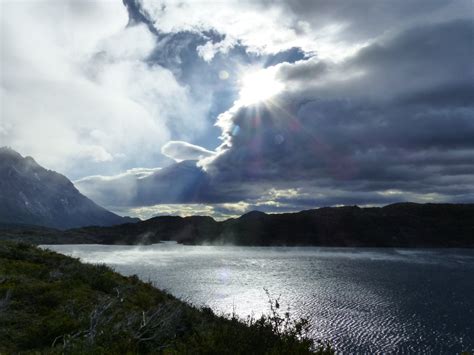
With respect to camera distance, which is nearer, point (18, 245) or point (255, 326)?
point (255, 326)

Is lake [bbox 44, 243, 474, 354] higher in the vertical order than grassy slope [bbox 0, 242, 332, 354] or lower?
lower

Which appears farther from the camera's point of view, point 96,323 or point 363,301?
point 363,301

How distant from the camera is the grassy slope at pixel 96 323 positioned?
8.70 m

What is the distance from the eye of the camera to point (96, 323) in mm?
10312

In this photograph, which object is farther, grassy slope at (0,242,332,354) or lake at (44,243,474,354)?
lake at (44,243,474,354)

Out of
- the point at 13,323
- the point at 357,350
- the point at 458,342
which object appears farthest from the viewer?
the point at 458,342

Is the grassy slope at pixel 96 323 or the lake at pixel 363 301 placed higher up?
the grassy slope at pixel 96 323

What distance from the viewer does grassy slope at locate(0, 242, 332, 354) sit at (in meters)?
8.70

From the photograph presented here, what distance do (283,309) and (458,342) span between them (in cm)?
2169

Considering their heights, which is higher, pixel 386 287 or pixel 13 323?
pixel 13 323

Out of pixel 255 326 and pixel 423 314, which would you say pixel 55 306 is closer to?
pixel 255 326

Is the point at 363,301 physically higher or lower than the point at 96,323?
lower

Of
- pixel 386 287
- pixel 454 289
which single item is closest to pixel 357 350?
pixel 386 287

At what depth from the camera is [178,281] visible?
76188mm
